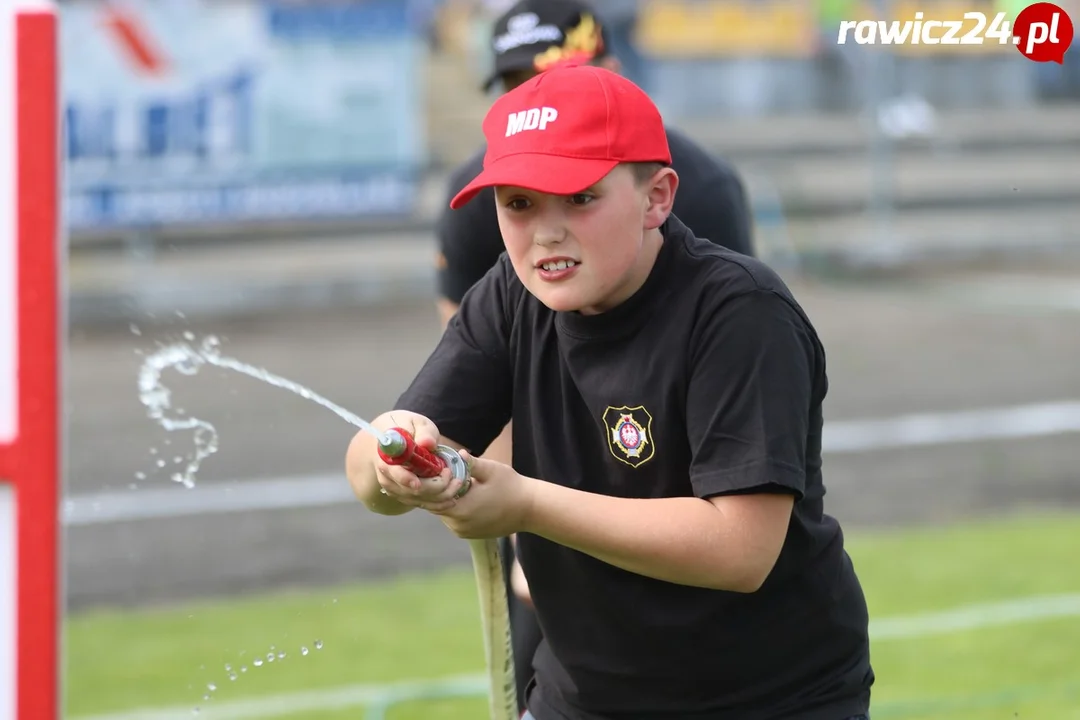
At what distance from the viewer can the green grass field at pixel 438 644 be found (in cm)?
541

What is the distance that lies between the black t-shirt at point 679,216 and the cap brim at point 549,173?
1297 millimetres

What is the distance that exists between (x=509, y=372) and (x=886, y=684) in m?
3.31

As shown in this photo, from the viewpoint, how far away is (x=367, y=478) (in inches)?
100

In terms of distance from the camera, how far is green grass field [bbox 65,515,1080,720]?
17.7 feet

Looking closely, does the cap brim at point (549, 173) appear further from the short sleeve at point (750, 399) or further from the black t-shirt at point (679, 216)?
the black t-shirt at point (679, 216)

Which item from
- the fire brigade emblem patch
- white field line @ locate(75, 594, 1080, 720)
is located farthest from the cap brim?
white field line @ locate(75, 594, 1080, 720)

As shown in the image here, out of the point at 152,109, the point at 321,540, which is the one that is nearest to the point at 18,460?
the point at 321,540

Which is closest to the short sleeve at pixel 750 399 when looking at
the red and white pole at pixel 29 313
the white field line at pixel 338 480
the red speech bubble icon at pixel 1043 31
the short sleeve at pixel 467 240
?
the red and white pole at pixel 29 313

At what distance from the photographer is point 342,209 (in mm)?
15648

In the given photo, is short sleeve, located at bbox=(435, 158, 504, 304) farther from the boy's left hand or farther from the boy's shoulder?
the boy's left hand

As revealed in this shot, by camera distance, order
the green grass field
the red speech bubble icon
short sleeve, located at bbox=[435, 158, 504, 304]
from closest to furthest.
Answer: short sleeve, located at bbox=[435, 158, 504, 304] < the red speech bubble icon < the green grass field

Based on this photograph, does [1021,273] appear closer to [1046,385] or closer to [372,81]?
[1046,385]

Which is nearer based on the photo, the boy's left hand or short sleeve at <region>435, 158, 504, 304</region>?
the boy's left hand

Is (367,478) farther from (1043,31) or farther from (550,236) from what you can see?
(1043,31)
